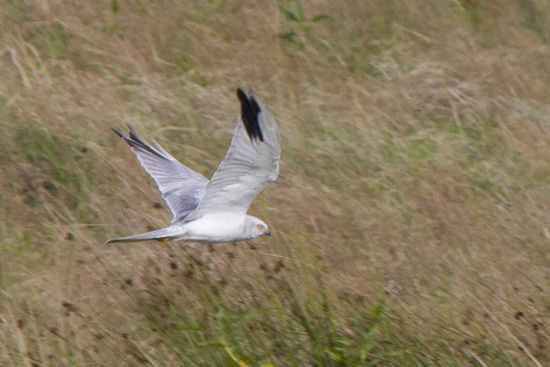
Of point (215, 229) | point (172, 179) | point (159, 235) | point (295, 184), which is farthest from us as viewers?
point (295, 184)

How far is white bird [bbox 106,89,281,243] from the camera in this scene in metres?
3.75

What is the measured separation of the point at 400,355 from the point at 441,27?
5.16m

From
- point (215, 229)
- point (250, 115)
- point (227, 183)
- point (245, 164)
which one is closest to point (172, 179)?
point (215, 229)

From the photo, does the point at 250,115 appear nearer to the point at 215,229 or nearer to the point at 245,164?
the point at 245,164

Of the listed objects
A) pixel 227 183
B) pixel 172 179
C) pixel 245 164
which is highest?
pixel 245 164

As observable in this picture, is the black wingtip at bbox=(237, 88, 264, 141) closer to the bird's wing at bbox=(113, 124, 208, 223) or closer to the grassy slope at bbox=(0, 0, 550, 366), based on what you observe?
the grassy slope at bbox=(0, 0, 550, 366)

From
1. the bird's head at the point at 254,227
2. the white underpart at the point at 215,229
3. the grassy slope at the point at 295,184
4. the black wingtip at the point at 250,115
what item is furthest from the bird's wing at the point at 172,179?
the black wingtip at the point at 250,115

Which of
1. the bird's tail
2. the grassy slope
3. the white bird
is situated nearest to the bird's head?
the white bird

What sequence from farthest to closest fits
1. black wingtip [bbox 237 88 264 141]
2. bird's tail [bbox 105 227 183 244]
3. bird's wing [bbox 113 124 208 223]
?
bird's wing [bbox 113 124 208 223] < bird's tail [bbox 105 227 183 244] < black wingtip [bbox 237 88 264 141]

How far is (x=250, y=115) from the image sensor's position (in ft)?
12.2

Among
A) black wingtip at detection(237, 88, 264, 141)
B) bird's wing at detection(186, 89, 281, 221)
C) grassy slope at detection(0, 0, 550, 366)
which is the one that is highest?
black wingtip at detection(237, 88, 264, 141)

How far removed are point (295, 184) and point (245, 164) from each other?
1706mm

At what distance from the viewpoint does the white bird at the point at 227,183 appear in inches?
148

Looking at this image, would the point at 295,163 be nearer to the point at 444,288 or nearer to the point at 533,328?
the point at 444,288
